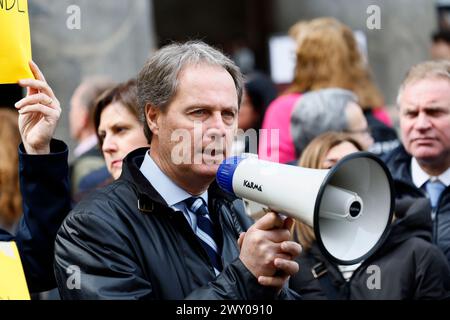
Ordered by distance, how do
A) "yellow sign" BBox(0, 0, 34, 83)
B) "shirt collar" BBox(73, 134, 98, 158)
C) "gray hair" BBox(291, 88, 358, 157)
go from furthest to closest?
1. "shirt collar" BBox(73, 134, 98, 158)
2. "gray hair" BBox(291, 88, 358, 157)
3. "yellow sign" BBox(0, 0, 34, 83)

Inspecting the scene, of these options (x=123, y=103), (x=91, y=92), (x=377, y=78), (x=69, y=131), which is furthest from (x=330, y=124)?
(x=377, y=78)

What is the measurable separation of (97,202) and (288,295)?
A: 0.83 meters

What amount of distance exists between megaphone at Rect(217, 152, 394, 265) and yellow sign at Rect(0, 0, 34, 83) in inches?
39.6

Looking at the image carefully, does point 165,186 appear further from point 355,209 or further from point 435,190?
point 435,190

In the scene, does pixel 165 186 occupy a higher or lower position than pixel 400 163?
higher

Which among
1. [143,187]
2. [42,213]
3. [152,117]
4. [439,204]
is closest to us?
[143,187]

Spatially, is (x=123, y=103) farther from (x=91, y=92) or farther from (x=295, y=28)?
(x=295, y=28)

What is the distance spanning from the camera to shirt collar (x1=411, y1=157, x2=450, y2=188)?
4602 millimetres

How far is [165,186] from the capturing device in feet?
11.0

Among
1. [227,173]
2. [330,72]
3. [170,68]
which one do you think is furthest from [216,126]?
[330,72]

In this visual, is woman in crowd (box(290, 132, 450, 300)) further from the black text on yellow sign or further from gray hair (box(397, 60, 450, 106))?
the black text on yellow sign

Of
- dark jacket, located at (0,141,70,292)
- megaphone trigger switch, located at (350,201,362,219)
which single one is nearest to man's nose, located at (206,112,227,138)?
megaphone trigger switch, located at (350,201,362,219)

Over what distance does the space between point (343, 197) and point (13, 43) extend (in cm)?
146

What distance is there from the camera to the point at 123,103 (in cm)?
459
